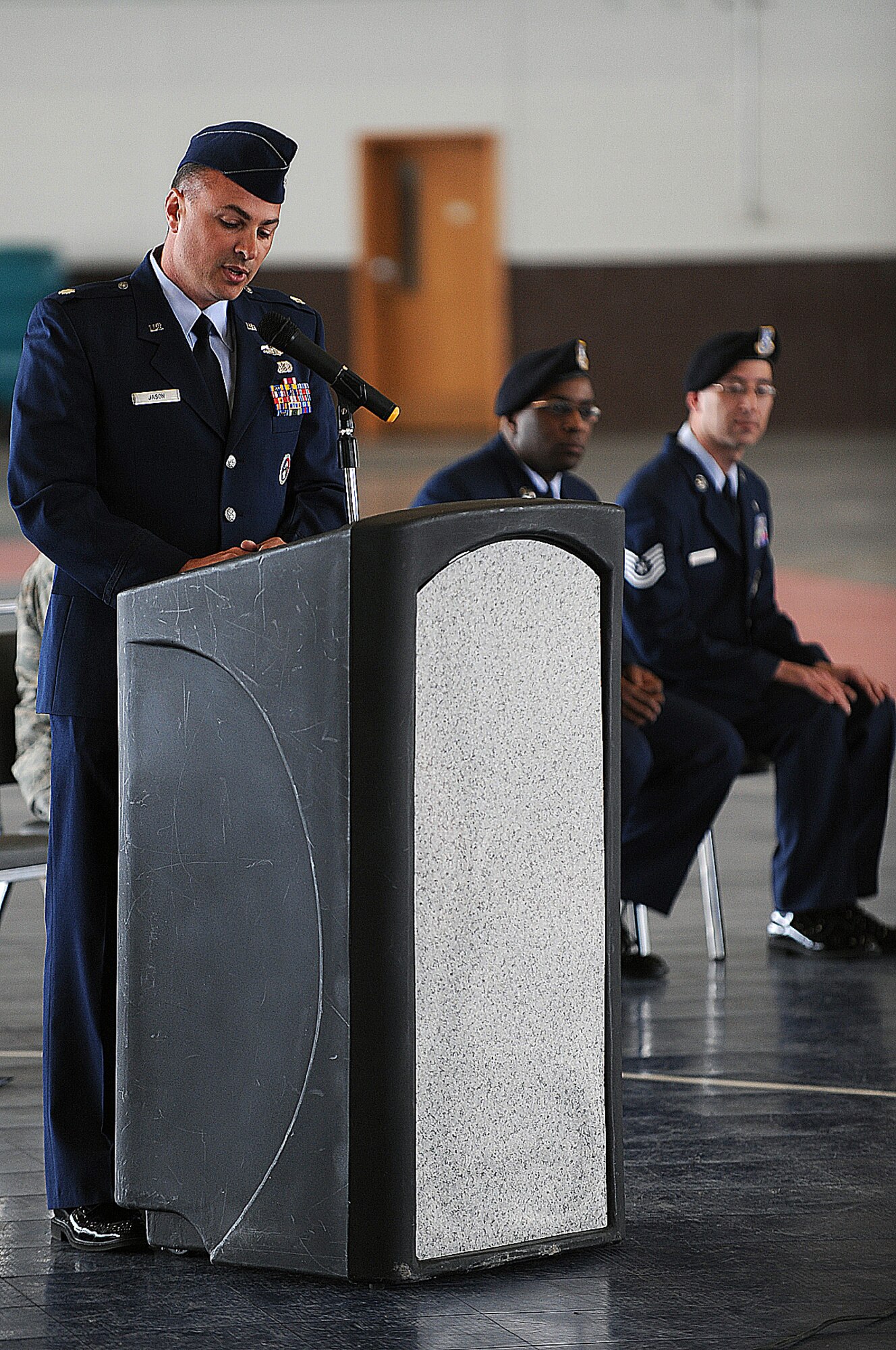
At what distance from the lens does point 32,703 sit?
12.5 ft

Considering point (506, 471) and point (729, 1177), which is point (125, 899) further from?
point (506, 471)

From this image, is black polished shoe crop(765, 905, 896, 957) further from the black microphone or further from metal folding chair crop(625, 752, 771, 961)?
the black microphone

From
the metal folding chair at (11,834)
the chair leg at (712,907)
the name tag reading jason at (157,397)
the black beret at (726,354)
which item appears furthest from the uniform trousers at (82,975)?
the black beret at (726,354)

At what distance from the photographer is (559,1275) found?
7.88ft

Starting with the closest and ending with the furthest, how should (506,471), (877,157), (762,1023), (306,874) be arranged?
(306,874) < (762,1023) < (506,471) < (877,157)

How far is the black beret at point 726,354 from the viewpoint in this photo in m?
4.47

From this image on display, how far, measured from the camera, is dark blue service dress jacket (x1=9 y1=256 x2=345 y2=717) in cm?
249

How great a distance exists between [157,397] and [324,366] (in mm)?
331

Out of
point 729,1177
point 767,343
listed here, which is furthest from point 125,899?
point 767,343

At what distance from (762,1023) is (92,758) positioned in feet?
5.50

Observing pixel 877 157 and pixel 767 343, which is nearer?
pixel 767 343

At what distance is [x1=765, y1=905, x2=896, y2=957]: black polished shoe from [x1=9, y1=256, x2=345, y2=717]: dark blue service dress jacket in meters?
2.11

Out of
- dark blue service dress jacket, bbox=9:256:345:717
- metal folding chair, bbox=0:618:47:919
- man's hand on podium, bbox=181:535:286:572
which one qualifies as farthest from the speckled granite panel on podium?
metal folding chair, bbox=0:618:47:919

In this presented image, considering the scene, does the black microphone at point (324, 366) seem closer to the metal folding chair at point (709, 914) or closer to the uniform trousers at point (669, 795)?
the uniform trousers at point (669, 795)
